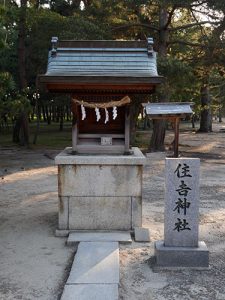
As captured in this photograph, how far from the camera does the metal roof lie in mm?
6594

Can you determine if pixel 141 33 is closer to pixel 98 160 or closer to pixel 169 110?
pixel 98 160

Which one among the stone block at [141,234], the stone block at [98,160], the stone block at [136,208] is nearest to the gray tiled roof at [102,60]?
the stone block at [98,160]

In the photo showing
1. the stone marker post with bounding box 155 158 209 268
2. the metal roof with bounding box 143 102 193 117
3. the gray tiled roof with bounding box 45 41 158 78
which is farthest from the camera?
the gray tiled roof with bounding box 45 41 158 78

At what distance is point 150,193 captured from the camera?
11922 millimetres

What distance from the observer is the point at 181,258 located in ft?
20.8

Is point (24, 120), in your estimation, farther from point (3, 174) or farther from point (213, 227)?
point (213, 227)

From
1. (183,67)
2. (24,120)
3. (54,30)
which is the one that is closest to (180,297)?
(183,67)

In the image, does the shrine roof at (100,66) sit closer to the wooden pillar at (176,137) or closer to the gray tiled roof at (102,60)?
the gray tiled roof at (102,60)

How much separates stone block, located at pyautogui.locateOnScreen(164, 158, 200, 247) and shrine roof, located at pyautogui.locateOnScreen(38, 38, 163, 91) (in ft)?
6.93

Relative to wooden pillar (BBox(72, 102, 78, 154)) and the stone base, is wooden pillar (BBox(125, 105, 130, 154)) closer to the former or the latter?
wooden pillar (BBox(72, 102, 78, 154))

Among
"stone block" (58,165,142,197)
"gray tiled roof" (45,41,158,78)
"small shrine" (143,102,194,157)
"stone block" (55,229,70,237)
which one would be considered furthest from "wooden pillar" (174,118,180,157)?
"stone block" (55,229,70,237)

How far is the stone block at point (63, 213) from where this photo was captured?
8.11 m

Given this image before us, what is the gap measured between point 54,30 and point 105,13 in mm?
2614

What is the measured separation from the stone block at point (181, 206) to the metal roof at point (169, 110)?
33.8 inches
